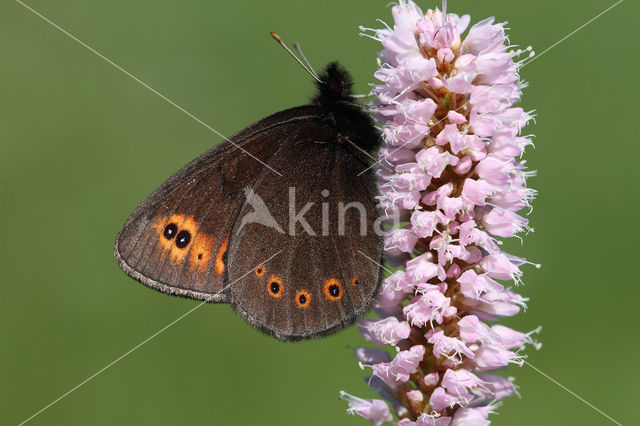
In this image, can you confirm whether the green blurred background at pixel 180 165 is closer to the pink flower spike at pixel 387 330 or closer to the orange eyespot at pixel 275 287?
the orange eyespot at pixel 275 287

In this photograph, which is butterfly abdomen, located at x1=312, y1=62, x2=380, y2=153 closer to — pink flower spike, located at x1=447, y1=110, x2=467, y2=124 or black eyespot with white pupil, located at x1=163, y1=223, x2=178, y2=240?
pink flower spike, located at x1=447, y1=110, x2=467, y2=124

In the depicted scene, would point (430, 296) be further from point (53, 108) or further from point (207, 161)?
point (53, 108)

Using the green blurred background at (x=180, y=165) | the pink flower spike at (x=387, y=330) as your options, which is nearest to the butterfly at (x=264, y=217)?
the pink flower spike at (x=387, y=330)

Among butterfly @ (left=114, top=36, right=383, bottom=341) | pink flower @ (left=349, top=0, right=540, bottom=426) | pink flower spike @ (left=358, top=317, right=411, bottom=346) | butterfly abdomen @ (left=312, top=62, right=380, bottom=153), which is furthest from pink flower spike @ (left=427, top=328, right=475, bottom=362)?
butterfly abdomen @ (left=312, top=62, right=380, bottom=153)

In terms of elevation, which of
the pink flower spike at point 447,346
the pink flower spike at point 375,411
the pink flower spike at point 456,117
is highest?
the pink flower spike at point 456,117

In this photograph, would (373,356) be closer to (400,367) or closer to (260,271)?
(400,367)

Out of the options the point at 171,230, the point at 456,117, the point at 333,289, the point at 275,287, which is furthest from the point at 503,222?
the point at 171,230

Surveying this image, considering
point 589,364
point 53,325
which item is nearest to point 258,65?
point 53,325
